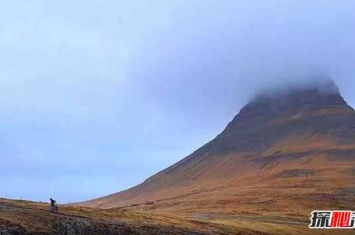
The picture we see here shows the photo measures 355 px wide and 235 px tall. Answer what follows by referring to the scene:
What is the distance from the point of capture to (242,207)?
410ft

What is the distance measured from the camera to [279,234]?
73250mm

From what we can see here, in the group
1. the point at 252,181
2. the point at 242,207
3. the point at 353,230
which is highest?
the point at 252,181

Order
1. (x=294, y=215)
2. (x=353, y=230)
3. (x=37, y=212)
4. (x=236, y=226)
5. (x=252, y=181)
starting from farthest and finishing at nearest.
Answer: (x=252, y=181)
(x=294, y=215)
(x=353, y=230)
(x=236, y=226)
(x=37, y=212)

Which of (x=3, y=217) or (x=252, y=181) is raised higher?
(x=252, y=181)

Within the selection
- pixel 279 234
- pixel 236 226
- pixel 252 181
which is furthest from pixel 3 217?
pixel 252 181

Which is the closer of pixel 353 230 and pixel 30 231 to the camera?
pixel 30 231

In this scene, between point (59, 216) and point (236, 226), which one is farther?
point (236, 226)

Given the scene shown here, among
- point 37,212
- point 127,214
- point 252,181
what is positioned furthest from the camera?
point 252,181

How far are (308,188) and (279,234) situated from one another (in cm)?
8478

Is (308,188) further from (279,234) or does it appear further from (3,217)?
(3,217)

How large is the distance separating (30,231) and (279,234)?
35.8 m

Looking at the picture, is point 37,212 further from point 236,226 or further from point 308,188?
point 308,188

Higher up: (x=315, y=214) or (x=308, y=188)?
(x=308, y=188)

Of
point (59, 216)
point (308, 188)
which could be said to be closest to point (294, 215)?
point (308, 188)
